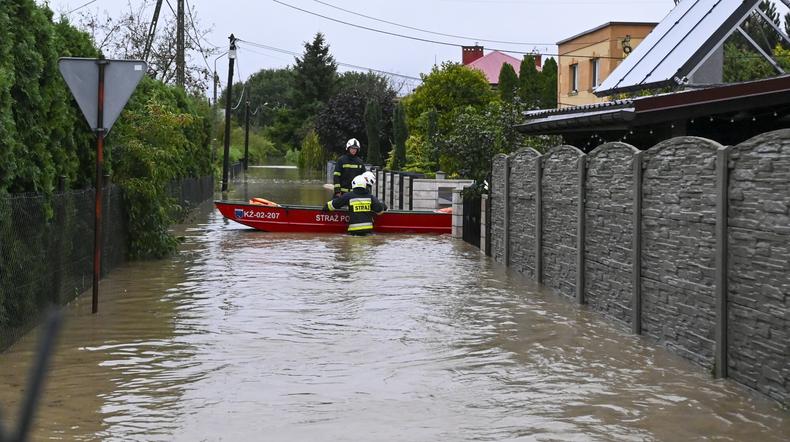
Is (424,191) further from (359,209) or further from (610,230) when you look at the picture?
(610,230)

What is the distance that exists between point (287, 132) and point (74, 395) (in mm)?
115591

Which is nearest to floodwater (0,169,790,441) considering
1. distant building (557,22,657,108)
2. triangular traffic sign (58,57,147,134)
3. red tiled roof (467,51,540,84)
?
triangular traffic sign (58,57,147,134)

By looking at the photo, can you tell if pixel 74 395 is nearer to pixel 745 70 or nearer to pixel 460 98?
pixel 745 70

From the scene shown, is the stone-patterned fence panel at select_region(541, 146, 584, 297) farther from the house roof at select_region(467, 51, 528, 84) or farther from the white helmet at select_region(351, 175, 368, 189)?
the house roof at select_region(467, 51, 528, 84)

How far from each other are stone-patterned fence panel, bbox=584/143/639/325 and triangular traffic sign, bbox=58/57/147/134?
17.2ft

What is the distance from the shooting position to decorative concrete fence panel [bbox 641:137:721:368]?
880 cm

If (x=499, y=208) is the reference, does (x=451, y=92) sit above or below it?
above

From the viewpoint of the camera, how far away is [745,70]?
93.7 feet

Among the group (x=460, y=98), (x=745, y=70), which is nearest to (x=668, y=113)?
(x=745, y=70)

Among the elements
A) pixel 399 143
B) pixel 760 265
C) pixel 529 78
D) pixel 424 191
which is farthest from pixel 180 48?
pixel 760 265

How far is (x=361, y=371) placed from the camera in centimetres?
874

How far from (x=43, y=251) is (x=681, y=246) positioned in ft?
20.6

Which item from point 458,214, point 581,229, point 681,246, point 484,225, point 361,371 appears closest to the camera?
point 361,371

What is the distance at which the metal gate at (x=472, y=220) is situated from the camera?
2198 centimetres
